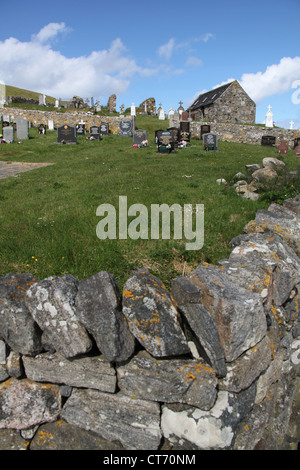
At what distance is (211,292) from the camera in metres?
3.47

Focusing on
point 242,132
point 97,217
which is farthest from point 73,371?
point 242,132

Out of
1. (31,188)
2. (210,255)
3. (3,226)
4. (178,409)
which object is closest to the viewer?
(178,409)

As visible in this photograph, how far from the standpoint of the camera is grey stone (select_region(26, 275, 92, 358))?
3412 millimetres

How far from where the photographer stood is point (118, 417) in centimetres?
345

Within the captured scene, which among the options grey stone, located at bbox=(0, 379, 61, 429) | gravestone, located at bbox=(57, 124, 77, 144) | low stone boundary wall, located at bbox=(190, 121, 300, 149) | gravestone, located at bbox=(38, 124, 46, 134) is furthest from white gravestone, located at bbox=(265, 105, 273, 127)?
grey stone, located at bbox=(0, 379, 61, 429)

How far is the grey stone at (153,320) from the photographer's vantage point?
3.33m

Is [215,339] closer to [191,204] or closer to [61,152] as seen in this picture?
[191,204]

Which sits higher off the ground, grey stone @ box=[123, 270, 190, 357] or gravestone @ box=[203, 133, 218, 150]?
gravestone @ box=[203, 133, 218, 150]

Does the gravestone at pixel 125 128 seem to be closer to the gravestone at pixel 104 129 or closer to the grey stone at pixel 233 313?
the gravestone at pixel 104 129

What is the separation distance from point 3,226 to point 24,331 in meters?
3.79

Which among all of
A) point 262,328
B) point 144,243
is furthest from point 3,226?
point 262,328

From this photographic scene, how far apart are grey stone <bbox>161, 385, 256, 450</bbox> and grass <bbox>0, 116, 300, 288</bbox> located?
6.10ft

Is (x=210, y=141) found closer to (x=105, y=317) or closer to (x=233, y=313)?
(x=233, y=313)

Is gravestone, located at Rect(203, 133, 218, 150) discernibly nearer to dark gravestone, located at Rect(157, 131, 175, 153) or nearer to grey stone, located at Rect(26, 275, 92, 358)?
dark gravestone, located at Rect(157, 131, 175, 153)
